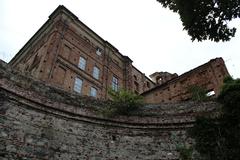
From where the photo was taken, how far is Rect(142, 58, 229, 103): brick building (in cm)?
1895

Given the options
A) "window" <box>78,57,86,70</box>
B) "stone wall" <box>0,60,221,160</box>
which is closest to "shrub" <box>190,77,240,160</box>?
"stone wall" <box>0,60,221,160</box>

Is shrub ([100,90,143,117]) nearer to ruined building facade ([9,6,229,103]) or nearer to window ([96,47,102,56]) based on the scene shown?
ruined building facade ([9,6,229,103])

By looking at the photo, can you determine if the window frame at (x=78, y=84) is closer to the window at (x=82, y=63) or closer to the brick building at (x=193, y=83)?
the window at (x=82, y=63)

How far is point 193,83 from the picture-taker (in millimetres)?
20469

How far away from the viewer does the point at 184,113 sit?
10961 mm

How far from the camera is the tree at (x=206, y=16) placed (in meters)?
6.57

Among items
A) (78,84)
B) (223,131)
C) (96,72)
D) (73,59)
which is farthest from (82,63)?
(223,131)

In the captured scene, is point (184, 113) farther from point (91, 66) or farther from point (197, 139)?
point (91, 66)

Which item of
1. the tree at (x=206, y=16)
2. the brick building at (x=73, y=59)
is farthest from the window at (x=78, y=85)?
the tree at (x=206, y=16)

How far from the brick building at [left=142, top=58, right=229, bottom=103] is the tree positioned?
37.0 feet

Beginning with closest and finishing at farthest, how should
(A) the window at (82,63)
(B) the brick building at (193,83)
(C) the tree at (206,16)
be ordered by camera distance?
(C) the tree at (206,16) < (B) the brick building at (193,83) < (A) the window at (82,63)

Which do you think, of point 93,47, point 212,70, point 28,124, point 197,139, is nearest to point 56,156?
point 28,124

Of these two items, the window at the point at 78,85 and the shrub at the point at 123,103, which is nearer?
the shrub at the point at 123,103

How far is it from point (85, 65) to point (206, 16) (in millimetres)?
17875
